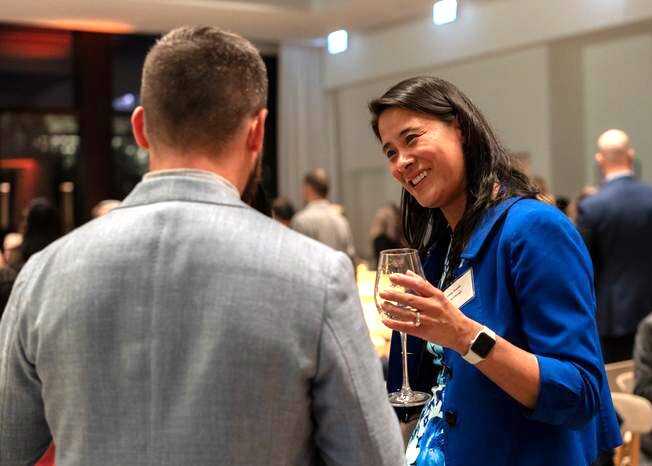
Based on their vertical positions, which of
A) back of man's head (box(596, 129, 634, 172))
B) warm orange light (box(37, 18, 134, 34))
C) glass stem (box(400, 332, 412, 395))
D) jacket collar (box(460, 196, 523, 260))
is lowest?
glass stem (box(400, 332, 412, 395))

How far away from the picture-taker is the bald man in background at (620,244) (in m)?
4.77

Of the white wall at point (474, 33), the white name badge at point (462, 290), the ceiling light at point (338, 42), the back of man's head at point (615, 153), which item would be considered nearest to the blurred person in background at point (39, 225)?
the back of man's head at point (615, 153)

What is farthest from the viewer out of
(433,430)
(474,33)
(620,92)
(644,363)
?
(474,33)

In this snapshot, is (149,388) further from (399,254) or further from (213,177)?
(399,254)

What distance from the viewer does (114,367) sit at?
1020 mm

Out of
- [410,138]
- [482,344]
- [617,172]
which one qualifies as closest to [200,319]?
[482,344]

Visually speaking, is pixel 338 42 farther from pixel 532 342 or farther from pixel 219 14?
pixel 532 342

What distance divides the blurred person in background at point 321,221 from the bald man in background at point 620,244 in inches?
73.1

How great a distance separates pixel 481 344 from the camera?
134cm

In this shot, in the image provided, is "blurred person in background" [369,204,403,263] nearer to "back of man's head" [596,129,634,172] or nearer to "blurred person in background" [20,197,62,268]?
"back of man's head" [596,129,634,172]

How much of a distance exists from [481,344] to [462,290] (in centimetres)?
19

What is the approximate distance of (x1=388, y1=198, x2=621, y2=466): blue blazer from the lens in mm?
1371

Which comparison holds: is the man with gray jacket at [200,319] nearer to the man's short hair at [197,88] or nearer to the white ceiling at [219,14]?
the man's short hair at [197,88]

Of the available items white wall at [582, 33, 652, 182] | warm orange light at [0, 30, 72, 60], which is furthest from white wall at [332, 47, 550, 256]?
warm orange light at [0, 30, 72, 60]
